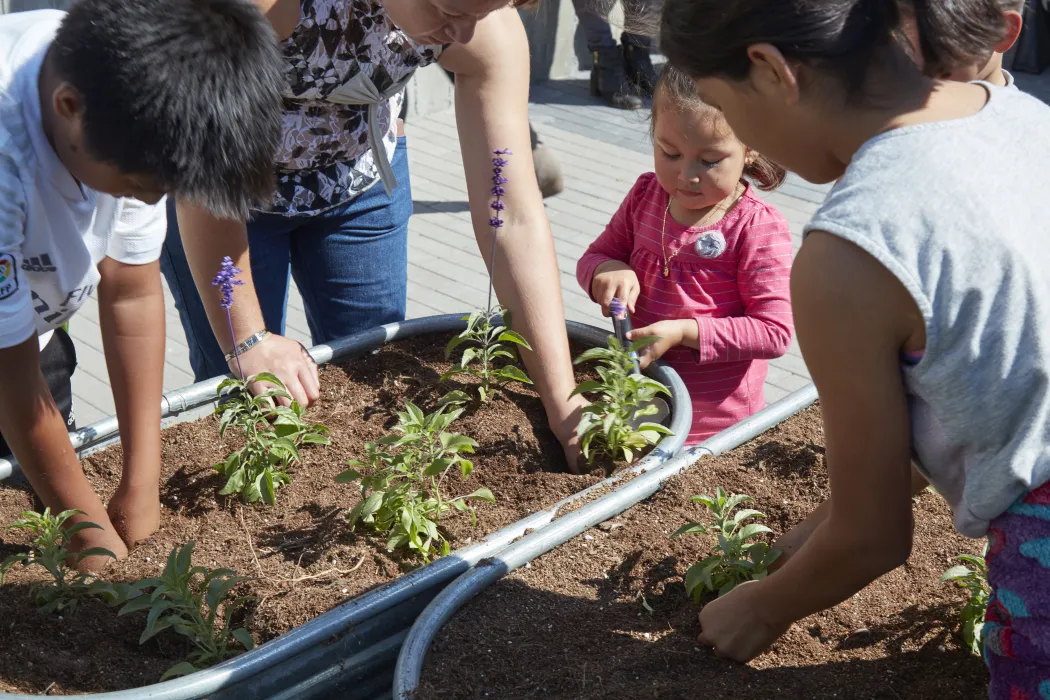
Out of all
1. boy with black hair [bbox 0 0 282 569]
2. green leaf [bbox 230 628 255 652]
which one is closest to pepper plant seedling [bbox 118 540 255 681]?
green leaf [bbox 230 628 255 652]

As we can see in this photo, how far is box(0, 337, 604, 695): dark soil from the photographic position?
150cm

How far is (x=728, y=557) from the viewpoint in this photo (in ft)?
5.15

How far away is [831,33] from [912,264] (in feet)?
0.80

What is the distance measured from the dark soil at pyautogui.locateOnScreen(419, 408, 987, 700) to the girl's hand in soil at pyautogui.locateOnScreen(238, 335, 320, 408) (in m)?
0.70

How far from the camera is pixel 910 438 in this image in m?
1.13

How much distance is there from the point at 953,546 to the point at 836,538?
2.09 feet

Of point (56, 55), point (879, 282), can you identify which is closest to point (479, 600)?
point (879, 282)

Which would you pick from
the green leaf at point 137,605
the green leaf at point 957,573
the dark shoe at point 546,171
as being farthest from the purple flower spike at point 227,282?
the dark shoe at point 546,171

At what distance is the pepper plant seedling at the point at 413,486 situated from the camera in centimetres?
171

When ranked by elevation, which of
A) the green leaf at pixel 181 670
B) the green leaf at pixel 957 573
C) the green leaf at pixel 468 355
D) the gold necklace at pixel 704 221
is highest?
the gold necklace at pixel 704 221

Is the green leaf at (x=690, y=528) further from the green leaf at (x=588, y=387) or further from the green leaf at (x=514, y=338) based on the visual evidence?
the green leaf at (x=514, y=338)

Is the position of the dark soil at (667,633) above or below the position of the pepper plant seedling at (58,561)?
below

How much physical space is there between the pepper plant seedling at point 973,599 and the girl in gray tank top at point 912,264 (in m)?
0.29

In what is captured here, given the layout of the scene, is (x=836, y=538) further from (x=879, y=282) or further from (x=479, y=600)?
(x=479, y=600)
